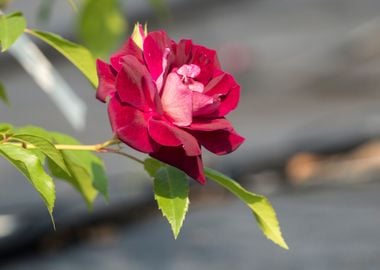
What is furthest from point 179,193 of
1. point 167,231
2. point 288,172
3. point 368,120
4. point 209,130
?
point 368,120

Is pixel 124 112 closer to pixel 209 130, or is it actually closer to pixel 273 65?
pixel 209 130

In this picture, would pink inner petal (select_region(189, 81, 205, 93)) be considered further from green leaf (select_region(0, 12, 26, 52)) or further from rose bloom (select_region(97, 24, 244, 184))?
green leaf (select_region(0, 12, 26, 52))

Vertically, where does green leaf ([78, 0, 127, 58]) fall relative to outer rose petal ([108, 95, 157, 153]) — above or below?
above

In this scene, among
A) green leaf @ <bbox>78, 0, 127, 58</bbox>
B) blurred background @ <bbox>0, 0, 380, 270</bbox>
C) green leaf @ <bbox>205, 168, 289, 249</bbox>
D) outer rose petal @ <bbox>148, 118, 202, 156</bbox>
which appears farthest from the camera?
blurred background @ <bbox>0, 0, 380, 270</bbox>

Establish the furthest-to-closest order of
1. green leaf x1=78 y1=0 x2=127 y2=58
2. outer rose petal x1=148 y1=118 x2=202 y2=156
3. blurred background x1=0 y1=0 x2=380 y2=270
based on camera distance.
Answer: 1. blurred background x1=0 y1=0 x2=380 y2=270
2. green leaf x1=78 y1=0 x2=127 y2=58
3. outer rose petal x1=148 y1=118 x2=202 y2=156

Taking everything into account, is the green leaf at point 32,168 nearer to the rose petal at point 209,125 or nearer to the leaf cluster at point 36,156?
the leaf cluster at point 36,156

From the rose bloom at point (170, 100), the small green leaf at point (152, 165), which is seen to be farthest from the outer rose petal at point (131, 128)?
the small green leaf at point (152, 165)

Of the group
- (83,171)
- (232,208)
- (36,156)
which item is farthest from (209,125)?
(232,208)

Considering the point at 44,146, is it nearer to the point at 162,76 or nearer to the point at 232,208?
the point at 162,76

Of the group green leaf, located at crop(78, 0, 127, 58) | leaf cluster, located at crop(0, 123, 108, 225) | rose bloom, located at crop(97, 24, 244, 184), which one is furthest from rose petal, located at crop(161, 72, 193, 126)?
green leaf, located at crop(78, 0, 127, 58)
